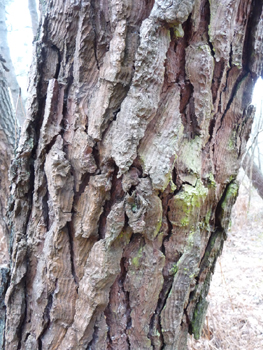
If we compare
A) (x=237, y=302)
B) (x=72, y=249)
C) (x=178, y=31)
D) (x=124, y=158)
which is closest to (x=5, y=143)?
(x=72, y=249)

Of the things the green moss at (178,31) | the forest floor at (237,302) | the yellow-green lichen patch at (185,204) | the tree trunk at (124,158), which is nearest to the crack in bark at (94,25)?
the tree trunk at (124,158)

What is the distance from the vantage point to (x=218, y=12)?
0.73 m

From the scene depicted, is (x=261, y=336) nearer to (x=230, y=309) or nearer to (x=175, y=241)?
(x=230, y=309)

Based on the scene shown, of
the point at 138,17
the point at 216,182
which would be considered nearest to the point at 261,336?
the point at 216,182

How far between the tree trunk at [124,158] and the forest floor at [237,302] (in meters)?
1.03

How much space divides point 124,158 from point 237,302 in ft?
7.90

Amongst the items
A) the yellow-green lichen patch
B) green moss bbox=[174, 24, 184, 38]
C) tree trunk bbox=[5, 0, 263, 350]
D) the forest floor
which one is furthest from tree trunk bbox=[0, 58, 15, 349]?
the forest floor

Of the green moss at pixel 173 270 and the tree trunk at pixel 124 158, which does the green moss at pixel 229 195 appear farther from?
the green moss at pixel 173 270

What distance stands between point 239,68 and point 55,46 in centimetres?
60

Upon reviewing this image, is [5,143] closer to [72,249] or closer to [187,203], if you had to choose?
[72,249]

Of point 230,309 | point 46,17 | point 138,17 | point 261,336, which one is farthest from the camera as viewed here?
point 230,309

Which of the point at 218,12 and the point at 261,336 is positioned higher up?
the point at 218,12

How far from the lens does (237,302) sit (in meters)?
2.45

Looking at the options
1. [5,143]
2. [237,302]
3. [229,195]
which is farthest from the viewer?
[237,302]
